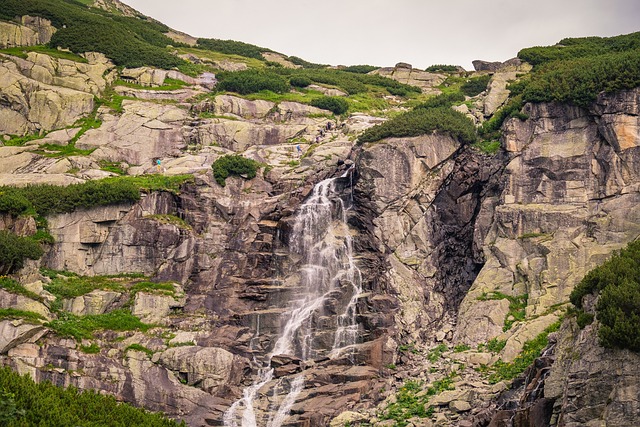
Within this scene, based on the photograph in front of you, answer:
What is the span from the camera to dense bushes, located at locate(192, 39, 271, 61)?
108500 millimetres

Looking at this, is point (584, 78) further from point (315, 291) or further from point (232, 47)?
point (232, 47)

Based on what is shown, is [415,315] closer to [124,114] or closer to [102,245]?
[102,245]

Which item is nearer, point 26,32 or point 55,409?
point 55,409

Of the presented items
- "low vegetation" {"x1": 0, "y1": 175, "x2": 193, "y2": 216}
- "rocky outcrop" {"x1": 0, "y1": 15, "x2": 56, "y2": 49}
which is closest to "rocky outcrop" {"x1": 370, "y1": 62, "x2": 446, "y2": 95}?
"rocky outcrop" {"x1": 0, "y1": 15, "x2": 56, "y2": 49}

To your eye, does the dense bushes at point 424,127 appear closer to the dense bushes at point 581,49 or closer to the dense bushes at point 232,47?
the dense bushes at point 581,49

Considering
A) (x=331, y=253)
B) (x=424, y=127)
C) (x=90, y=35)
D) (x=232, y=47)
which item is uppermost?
(x=232, y=47)

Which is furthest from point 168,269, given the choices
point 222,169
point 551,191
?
point 551,191

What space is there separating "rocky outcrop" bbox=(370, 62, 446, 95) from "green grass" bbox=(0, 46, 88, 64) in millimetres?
42981

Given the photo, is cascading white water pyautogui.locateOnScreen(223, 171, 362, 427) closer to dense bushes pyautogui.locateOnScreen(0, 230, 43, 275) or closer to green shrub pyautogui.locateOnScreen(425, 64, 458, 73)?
dense bushes pyautogui.locateOnScreen(0, 230, 43, 275)

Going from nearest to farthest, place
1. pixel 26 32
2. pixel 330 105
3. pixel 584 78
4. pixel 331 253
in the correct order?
pixel 584 78
pixel 331 253
pixel 330 105
pixel 26 32

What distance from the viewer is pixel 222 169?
62938mm

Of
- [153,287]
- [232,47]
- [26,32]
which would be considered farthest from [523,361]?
[232,47]

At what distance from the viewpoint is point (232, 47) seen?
110 metres

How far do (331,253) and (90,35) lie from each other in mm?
45877
